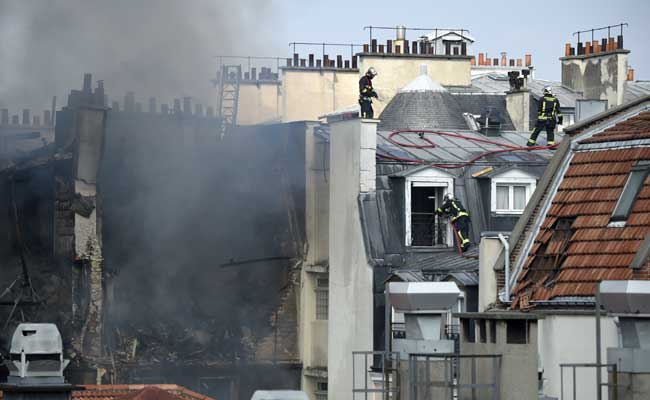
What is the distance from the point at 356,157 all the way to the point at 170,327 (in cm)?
624

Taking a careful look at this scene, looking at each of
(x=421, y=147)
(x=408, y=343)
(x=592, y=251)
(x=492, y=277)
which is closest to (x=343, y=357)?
(x=421, y=147)

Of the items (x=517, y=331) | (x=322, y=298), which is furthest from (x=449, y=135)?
(x=517, y=331)

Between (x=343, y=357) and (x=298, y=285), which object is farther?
(x=298, y=285)

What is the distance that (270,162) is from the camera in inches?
1607

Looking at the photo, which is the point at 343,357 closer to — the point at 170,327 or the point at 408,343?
the point at 170,327

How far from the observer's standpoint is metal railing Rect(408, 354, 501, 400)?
1862 centimetres

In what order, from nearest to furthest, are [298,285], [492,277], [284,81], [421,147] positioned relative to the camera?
[492,277]
[421,147]
[298,285]
[284,81]

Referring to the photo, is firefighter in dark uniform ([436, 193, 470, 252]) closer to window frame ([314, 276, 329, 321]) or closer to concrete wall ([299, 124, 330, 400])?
concrete wall ([299, 124, 330, 400])

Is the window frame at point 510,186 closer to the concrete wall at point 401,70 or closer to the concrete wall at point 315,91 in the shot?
the concrete wall at point 401,70

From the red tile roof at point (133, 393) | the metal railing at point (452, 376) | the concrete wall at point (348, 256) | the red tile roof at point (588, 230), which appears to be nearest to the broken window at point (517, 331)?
the metal railing at point (452, 376)

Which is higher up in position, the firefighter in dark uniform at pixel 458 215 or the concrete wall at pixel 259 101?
the concrete wall at pixel 259 101

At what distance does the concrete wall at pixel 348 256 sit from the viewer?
116 ft

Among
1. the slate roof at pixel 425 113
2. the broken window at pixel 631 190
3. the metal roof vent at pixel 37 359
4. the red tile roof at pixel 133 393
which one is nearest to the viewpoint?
the metal roof vent at pixel 37 359

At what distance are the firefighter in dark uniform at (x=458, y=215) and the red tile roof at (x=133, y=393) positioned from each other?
5.51m
